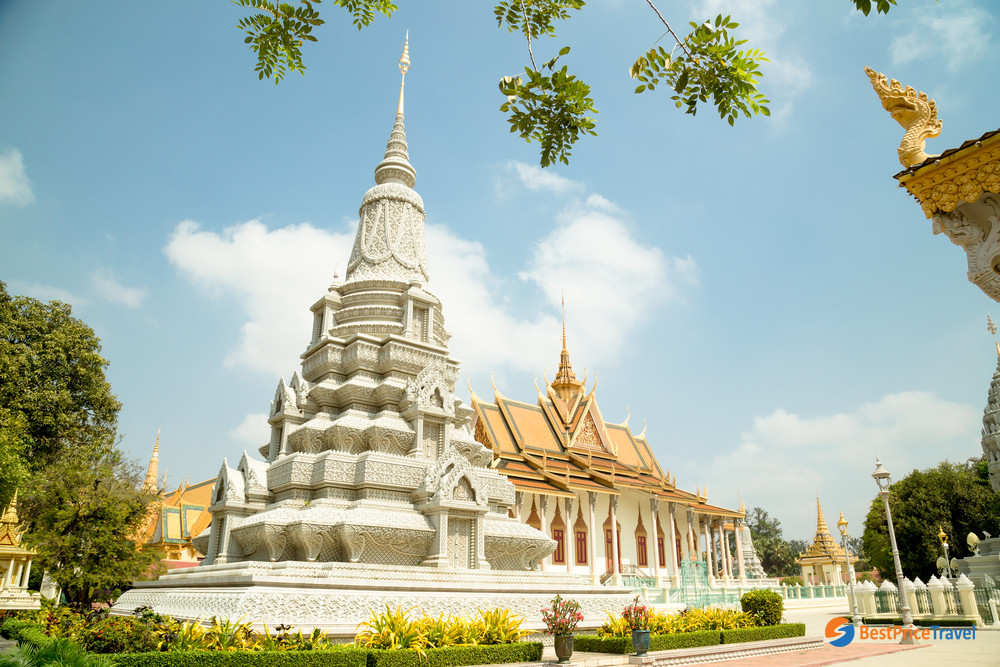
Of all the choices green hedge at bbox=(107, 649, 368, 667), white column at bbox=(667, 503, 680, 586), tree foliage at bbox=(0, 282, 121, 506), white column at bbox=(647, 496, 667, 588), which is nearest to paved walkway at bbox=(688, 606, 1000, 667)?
green hedge at bbox=(107, 649, 368, 667)

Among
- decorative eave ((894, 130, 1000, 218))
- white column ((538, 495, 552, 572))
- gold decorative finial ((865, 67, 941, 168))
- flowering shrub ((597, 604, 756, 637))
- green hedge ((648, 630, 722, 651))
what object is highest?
gold decorative finial ((865, 67, 941, 168))

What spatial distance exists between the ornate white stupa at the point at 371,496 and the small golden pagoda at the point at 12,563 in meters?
10.0

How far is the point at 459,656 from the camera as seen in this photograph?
789 cm

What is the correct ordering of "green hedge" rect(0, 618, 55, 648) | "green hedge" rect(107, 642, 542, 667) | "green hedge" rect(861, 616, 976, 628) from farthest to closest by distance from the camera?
"green hedge" rect(861, 616, 976, 628)
"green hedge" rect(0, 618, 55, 648)
"green hedge" rect(107, 642, 542, 667)

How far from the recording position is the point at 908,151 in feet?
13.9

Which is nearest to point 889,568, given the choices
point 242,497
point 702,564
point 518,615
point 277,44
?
point 702,564

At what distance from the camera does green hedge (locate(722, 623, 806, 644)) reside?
1100cm

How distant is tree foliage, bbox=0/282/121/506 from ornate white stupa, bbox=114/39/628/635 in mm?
11278

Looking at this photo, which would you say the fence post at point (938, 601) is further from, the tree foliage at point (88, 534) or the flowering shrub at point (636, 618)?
the tree foliage at point (88, 534)

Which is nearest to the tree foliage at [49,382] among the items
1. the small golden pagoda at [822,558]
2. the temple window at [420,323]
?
the temple window at [420,323]

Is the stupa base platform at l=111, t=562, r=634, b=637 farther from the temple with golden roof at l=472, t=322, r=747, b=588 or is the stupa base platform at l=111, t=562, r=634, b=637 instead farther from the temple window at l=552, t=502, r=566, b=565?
the temple window at l=552, t=502, r=566, b=565

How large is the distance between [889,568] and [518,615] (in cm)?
2884

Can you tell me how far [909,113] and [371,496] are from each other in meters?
10.2

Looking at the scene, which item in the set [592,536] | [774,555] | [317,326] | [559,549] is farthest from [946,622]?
[774,555]
